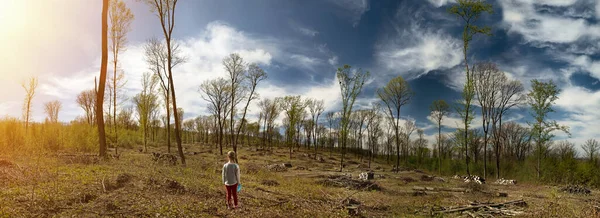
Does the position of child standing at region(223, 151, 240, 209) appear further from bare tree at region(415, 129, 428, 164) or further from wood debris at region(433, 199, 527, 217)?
bare tree at region(415, 129, 428, 164)

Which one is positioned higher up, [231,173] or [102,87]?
[102,87]

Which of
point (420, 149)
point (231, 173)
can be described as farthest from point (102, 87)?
point (420, 149)

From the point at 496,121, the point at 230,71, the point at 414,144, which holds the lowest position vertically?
the point at 414,144

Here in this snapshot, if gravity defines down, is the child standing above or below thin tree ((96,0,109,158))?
below

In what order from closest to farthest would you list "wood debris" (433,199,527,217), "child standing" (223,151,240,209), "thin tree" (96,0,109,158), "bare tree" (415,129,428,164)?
"child standing" (223,151,240,209)
"wood debris" (433,199,527,217)
"thin tree" (96,0,109,158)
"bare tree" (415,129,428,164)

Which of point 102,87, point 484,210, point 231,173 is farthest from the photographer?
point 102,87

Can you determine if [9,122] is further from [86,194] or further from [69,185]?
[86,194]

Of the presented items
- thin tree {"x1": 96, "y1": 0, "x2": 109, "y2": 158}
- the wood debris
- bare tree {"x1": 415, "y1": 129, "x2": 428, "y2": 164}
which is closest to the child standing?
the wood debris

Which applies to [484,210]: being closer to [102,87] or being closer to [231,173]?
[231,173]

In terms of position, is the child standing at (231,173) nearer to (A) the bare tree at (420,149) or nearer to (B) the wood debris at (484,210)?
Answer: (B) the wood debris at (484,210)

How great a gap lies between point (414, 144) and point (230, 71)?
55.9 m

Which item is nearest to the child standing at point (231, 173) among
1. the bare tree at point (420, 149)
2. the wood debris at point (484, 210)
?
the wood debris at point (484, 210)

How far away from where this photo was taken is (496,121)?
35.0 metres

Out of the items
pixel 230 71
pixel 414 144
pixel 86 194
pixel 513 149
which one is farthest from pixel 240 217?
pixel 414 144
